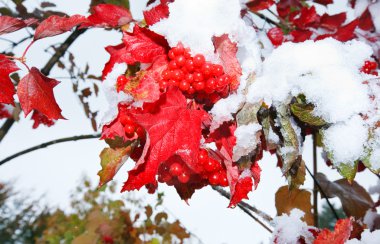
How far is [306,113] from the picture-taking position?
811mm

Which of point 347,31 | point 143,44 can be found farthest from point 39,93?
point 347,31

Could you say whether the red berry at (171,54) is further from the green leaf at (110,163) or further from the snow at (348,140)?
the snow at (348,140)

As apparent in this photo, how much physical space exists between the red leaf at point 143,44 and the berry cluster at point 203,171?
0.26m

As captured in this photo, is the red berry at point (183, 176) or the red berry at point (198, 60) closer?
the red berry at point (198, 60)

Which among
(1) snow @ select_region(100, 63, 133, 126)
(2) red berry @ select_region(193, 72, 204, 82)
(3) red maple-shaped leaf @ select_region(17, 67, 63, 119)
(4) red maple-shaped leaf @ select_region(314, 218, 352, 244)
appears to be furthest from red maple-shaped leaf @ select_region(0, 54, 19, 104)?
(4) red maple-shaped leaf @ select_region(314, 218, 352, 244)

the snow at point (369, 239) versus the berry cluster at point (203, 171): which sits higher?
the berry cluster at point (203, 171)

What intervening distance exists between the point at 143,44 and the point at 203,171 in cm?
34

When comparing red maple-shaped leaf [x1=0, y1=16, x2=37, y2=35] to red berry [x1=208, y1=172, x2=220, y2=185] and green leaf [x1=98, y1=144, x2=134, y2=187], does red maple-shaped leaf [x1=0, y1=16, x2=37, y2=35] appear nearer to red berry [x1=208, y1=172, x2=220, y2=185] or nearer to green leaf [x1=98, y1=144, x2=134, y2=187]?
green leaf [x1=98, y1=144, x2=134, y2=187]

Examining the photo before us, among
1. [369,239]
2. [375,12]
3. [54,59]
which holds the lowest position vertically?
[54,59]

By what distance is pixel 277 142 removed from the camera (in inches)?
33.9

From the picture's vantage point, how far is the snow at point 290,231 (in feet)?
3.67

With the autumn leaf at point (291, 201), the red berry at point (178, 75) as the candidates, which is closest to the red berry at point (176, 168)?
the red berry at point (178, 75)

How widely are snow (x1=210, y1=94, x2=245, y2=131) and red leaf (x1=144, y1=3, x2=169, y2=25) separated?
26 cm

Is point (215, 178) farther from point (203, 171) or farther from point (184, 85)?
point (184, 85)
